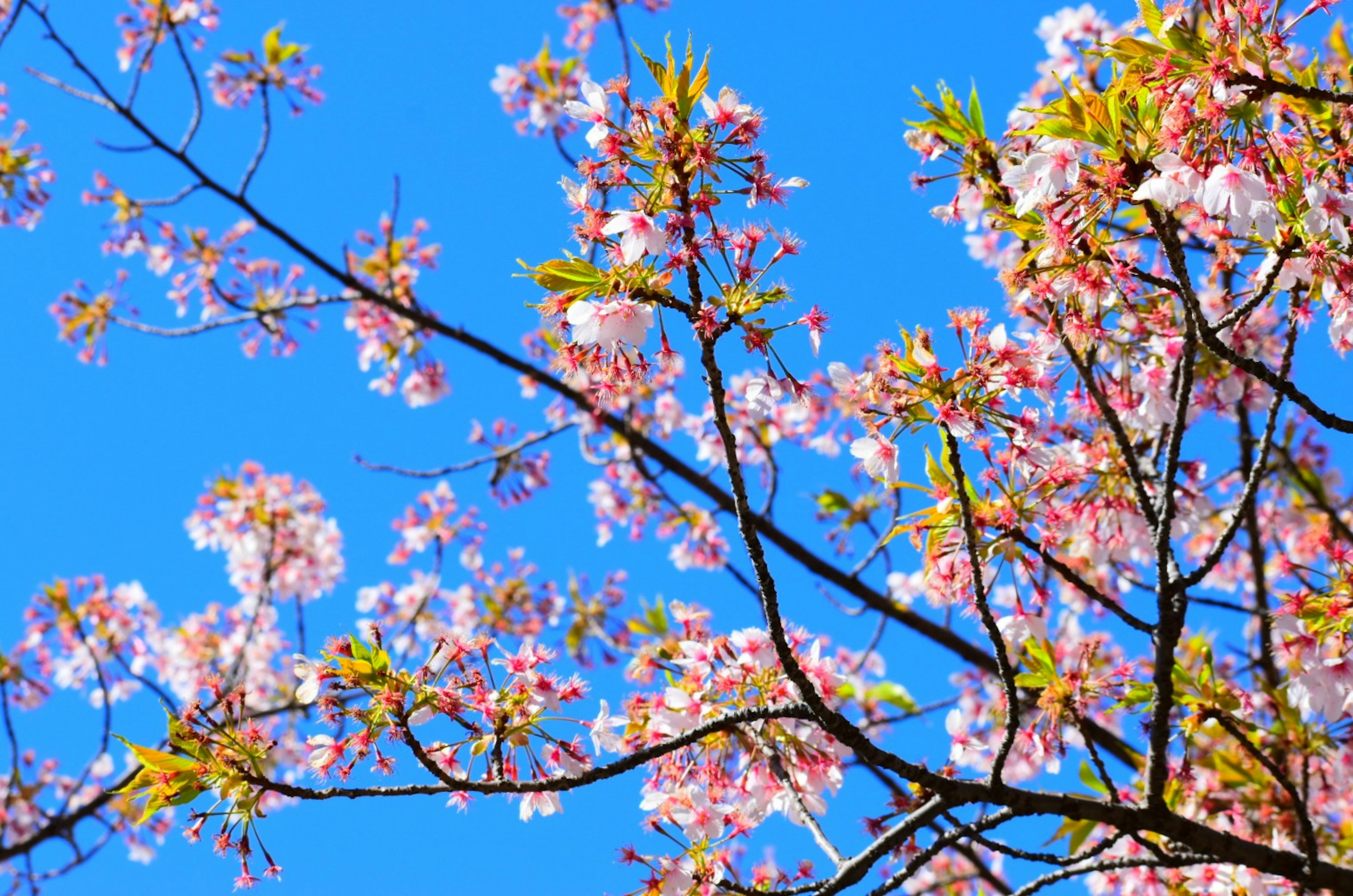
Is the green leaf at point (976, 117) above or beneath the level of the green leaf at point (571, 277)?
above

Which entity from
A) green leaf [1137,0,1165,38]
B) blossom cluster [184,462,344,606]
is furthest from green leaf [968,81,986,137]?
blossom cluster [184,462,344,606]

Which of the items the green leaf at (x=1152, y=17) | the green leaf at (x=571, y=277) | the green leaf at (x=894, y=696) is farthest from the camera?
the green leaf at (x=894, y=696)

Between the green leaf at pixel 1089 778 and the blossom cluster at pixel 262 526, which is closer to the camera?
the green leaf at pixel 1089 778

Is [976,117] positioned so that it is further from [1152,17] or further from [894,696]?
[894,696]

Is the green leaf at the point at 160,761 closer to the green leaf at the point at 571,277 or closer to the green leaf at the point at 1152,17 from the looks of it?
the green leaf at the point at 571,277

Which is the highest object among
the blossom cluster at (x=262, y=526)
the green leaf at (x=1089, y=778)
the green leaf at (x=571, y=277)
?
the blossom cluster at (x=262, y=526)

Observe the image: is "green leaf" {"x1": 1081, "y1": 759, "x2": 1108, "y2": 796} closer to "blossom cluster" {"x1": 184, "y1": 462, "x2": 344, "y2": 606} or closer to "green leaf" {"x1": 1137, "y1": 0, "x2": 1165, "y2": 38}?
"green leaf" {"x1": 1137, "y1": 0, "x2": 1165, "y2": 38}

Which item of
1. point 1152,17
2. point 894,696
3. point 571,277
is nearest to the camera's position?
point 571,277

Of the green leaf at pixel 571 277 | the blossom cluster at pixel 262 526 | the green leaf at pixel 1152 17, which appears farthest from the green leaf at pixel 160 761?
the blossom cluster at pixel 262 526

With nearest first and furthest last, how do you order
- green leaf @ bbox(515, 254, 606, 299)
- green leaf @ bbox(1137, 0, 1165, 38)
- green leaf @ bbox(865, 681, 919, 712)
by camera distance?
green leaf @ bbox(515, 254, 606, 299) → green leaf @ bbox(1137, 0, 1165, 38) → green leaf @ bbox(865, 681, 919, 712)

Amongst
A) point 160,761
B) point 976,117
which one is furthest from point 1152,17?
point 160,761

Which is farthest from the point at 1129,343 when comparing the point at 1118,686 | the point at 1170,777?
the point at 1170,777

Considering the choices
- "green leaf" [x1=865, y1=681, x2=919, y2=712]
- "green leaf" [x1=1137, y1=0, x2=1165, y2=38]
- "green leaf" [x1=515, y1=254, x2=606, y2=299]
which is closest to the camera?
"green leaf" [x1=515, y1=254, x2=606, y2=299]

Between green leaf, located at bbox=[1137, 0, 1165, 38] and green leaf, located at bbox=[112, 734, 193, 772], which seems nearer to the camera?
green leaf, located at bbox=[112, 734, 193, 772]
